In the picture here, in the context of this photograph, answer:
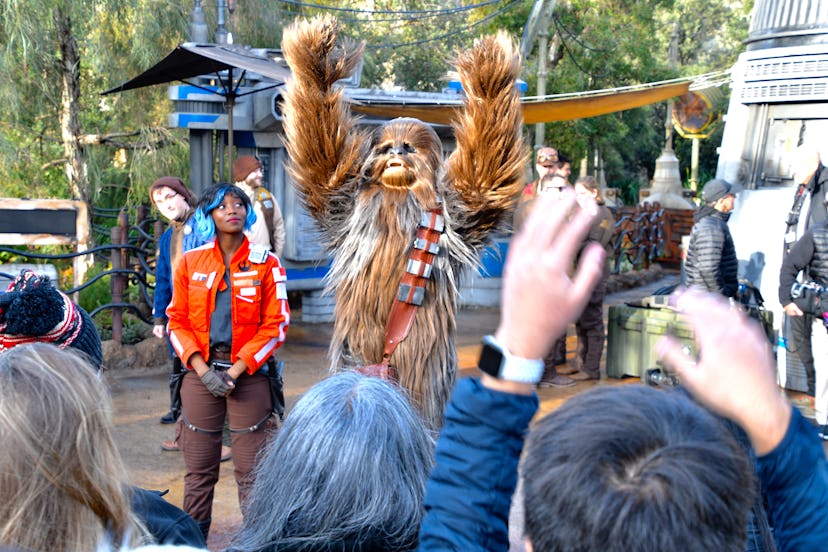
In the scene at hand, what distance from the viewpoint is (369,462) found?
185 cm

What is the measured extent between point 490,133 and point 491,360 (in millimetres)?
2356

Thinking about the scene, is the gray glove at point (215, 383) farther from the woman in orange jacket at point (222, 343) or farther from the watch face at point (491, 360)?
the watch face at point (491, 360)

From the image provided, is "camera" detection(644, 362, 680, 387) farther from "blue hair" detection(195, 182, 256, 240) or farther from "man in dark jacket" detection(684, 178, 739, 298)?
"blue hair" detection(195, 182, 256, 240)

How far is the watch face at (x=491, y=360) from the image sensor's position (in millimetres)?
1358

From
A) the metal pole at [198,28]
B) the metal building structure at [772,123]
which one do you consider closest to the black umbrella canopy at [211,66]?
the metal pole at [198,28]

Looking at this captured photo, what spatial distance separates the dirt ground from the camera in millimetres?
4559

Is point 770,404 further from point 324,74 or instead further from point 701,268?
point 701,268

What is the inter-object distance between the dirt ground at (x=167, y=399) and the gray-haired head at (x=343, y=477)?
7.37 feet

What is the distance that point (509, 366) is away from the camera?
1354 mm

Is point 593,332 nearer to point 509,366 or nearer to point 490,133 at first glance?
point 490,133

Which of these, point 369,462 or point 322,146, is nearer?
point 369,462

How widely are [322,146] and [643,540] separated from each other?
286cm

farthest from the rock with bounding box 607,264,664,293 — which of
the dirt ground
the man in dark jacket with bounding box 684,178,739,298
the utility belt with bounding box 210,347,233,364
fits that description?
the utility belt with bounding box 210,347,233,364

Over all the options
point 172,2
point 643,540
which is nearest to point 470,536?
point 643,540
